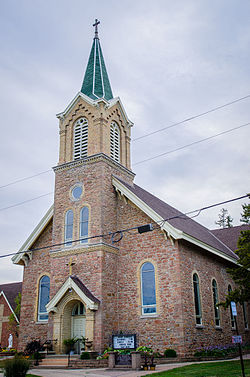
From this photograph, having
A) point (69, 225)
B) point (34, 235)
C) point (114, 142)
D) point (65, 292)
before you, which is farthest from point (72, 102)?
point (65, 292)

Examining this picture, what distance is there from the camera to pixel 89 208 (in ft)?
74.7

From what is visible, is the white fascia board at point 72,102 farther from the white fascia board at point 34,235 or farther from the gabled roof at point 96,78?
the white fascia board at point 34,235

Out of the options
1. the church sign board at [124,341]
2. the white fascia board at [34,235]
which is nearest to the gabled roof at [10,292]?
the white fascia board at [34,235]

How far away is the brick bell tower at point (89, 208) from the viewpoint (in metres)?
20.7

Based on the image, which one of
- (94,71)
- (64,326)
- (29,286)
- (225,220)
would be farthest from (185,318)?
(225,220)

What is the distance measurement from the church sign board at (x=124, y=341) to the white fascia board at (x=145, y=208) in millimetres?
5294

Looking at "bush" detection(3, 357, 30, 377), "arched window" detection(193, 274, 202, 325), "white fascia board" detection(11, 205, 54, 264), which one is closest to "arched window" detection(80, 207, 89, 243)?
"white fascia board" detection(11, 205, 54, 264)

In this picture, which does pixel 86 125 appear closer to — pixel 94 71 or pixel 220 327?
pixel 94 71

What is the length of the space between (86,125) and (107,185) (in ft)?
14.9

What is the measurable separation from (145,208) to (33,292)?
9.42 m

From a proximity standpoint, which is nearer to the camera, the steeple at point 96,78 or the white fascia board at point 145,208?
the white fascia board at point 145,208

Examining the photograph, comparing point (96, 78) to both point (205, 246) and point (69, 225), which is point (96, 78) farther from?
point (205, 246)

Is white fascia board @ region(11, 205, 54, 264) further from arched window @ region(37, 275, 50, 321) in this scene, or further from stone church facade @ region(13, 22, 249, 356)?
arched window @ region(37, 275, 50, 321)

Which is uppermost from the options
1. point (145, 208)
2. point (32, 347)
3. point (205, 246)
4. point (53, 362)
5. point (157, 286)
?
Answer: point (145, 208)
